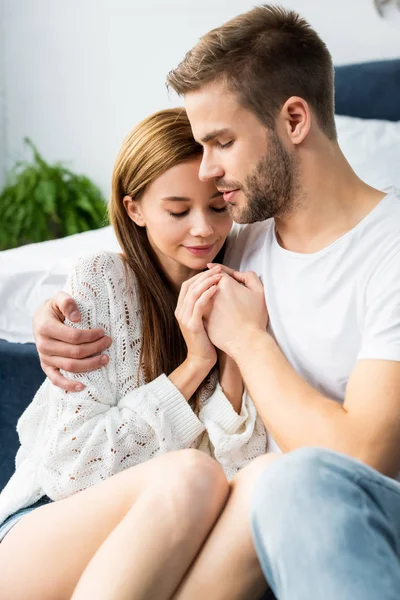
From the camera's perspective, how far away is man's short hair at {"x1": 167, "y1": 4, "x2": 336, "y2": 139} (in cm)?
134

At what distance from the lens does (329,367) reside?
1.34 meters

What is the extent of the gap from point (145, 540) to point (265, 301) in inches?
20.7

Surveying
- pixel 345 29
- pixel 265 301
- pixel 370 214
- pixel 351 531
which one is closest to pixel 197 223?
pixel 265 301

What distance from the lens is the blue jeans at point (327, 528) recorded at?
719 mm

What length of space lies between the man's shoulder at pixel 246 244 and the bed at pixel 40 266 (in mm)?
317

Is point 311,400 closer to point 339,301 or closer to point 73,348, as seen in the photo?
point 339,301

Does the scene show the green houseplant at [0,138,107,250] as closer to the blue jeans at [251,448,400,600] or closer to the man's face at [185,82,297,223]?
the man's face at [185,82,297,223]

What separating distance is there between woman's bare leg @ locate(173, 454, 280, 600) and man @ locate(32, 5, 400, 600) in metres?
0.17

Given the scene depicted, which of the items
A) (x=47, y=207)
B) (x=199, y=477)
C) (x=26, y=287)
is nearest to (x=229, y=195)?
(x=199, y=477)

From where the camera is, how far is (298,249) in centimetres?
143

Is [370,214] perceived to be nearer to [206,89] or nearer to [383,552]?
[206,89]

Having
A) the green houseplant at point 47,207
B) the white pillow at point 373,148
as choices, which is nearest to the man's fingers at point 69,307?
the white pillow at point 373,148

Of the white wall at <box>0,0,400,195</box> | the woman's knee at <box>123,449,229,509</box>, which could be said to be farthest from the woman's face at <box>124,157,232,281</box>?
the white wall at <box>0,0,400,195</box>

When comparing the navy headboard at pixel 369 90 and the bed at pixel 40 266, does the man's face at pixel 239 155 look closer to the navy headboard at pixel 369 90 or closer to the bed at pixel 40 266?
the bed at pixel 40 266
